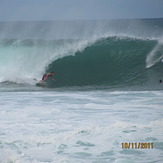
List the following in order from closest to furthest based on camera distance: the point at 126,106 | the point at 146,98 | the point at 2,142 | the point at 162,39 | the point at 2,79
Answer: the point at 2,142
the point at 126,106
the point at 146,98
the point at 2,79
the point at 162,39

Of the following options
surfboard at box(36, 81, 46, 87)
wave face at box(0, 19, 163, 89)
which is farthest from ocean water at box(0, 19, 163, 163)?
surfboard at box(36, 81, 46, 87)

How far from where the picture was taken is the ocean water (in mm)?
Answer: 6156

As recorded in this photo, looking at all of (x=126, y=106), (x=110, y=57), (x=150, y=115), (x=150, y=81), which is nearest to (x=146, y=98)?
(x=126, y=106)

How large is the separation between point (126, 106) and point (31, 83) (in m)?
6.02

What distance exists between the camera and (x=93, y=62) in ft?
54.5

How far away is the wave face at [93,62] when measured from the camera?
1409 centimetres

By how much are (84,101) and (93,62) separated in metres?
6.76

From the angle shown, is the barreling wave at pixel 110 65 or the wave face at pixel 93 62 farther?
the wave face at pixel 93 62

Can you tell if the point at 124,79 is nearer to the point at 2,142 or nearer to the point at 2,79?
the point at 2,79

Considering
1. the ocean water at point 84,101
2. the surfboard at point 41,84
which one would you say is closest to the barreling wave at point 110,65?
the ocean water at point 84,101

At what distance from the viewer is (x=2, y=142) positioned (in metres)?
6.49
